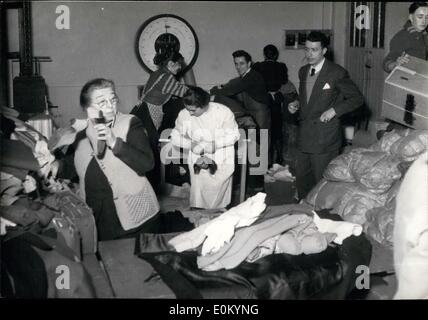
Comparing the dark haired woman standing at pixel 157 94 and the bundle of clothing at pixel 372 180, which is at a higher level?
the dark haired woman standing at pixel 157 94

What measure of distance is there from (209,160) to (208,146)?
0.27ft

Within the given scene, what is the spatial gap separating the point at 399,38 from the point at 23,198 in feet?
6.85

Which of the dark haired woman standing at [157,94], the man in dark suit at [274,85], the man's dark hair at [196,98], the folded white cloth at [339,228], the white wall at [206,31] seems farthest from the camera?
the man in dark suit at [274,85]

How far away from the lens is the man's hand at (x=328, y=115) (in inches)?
122

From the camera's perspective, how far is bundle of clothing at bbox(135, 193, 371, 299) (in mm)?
2086

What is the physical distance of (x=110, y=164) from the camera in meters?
2.34

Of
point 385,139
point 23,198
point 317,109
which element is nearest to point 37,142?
point 23,198

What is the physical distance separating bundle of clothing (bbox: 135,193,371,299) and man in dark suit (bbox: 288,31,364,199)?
89 cm

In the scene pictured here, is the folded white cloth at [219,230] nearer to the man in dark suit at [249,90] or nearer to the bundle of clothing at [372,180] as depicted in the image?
the bundle of clothing at [372,180]

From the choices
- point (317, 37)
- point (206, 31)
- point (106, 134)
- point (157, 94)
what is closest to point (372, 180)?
point (317, 37)

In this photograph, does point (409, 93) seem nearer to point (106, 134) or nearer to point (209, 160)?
point (209, 160)

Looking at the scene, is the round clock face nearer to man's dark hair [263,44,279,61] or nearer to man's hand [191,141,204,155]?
man's dark hair [263,44,279,61]

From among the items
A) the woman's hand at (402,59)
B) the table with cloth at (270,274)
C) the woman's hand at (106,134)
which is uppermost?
the woman's hand at (402,59)

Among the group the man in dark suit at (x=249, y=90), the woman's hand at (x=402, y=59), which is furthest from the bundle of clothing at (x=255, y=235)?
the man in dark suit at (x=249, y=90)
